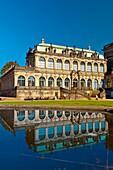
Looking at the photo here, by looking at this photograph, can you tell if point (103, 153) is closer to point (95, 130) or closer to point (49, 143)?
→ point (49, 143)

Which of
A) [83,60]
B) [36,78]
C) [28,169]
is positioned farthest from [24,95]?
[28,169]

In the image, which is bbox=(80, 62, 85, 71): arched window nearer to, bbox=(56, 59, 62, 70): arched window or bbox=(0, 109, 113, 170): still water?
bbox=(56, 59, 62, 70): arched window

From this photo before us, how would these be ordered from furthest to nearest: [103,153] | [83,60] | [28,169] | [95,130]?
1. [83,60]
2. [95,130]
3. [103,153]
4. [28,169]

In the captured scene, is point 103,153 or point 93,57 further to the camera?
point 93,57

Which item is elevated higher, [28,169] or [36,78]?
[36,78]

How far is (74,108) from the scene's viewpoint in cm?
2394

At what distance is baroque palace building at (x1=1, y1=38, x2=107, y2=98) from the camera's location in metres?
50.2

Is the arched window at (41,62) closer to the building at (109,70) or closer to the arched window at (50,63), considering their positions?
the arched window at (50,63)

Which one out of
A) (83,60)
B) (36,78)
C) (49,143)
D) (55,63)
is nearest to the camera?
(49,143)

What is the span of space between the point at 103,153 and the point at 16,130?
6.58m

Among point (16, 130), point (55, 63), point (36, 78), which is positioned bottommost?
point (16, 130)

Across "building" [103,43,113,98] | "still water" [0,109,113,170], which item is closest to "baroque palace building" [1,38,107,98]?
"building" [103,43,113,98]

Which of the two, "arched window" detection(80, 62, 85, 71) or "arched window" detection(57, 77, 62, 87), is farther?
"arched window" detection(80, 62, 85, 71)

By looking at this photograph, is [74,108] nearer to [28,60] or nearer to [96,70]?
[28,60]
